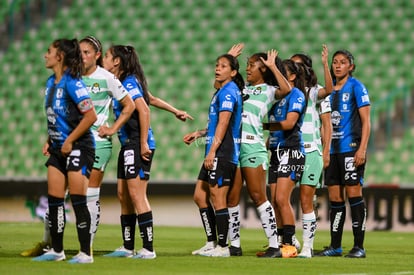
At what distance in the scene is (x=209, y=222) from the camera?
32.2 ft

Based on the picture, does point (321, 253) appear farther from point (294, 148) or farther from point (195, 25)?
point (195, 25)

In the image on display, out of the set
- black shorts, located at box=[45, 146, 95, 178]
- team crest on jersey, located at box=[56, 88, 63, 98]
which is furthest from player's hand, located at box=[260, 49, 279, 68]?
team crest on jersey, located at box=[56, 88, 63, 98]

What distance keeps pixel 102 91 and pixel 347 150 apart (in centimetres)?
272

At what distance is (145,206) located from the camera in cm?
894

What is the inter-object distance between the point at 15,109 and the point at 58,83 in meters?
12.1

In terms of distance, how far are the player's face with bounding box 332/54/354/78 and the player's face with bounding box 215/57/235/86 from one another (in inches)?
47.9

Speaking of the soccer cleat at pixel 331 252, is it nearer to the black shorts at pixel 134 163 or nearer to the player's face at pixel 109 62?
the black shorts at pixel 134 163

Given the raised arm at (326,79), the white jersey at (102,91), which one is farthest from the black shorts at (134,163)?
the raised arm at (326,79)

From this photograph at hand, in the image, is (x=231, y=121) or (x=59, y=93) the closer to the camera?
(x=59, y=93)

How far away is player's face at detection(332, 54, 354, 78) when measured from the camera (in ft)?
33.0

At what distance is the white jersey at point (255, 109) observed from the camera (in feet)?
31.7

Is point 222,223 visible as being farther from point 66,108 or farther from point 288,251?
point 66,108

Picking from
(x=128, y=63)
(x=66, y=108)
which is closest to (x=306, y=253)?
(x=128, y=63)

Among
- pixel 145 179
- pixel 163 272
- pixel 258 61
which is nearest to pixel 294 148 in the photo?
pixel 258 61
